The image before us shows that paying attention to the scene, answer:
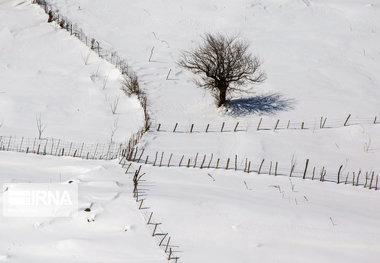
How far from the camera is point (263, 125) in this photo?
19328mm

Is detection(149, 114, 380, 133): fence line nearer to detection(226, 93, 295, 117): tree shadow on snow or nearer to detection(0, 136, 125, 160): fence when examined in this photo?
detection(226, 93, 295, 117): tree shadow on snow

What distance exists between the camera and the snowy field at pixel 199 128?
37.2ft

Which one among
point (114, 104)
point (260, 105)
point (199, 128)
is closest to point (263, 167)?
point (199, 128)

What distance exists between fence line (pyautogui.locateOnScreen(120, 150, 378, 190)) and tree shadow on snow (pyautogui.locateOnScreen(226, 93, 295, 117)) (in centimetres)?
424

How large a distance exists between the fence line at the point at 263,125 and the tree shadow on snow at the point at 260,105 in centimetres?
78

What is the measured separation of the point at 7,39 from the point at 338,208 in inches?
780

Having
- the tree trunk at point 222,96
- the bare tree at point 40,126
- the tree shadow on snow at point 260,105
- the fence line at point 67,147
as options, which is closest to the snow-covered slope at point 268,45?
the tree shadow on snow at point 260,105

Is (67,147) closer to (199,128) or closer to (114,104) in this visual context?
(114,104)

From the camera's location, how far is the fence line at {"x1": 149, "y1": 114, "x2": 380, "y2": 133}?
62.0ft

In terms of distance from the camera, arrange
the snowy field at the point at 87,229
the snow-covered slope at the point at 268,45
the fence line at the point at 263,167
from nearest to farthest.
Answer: the snowy field at the point at 87,229, the fence line at the point at 263,167, the snow-covered slope at the point at 268,45

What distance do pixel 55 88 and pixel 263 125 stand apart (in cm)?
964

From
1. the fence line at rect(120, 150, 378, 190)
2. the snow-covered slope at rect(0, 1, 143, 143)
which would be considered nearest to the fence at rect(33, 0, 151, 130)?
the snow-covered slope at rect(0, 1, 143, 143)

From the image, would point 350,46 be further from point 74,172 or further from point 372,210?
point 74,172

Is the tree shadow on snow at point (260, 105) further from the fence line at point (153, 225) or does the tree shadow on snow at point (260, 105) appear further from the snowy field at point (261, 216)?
the fence line at point (153, 225)
